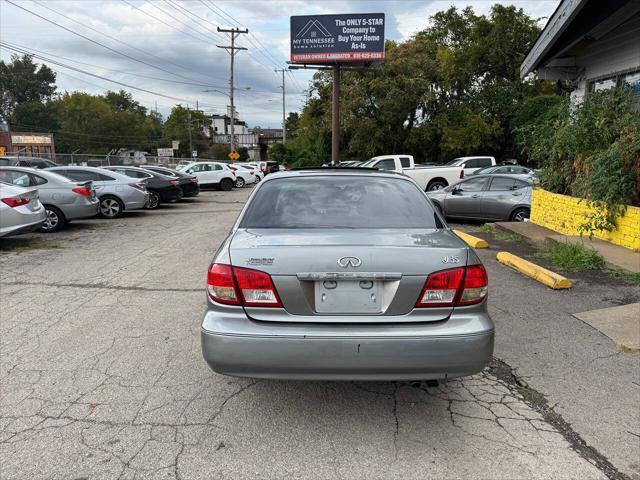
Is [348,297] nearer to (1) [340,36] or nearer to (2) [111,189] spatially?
(2) [111,189]

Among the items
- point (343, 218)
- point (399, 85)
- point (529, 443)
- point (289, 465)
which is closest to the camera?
point (289, 465)

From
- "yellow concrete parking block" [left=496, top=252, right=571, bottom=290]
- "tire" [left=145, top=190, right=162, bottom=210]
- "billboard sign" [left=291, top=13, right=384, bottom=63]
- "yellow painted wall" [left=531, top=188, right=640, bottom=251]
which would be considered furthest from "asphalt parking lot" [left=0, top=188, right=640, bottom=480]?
"billboard sign" [left=291, top=13, right=384, bottom=63]

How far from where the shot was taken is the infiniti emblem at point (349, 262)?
2879 millimetres

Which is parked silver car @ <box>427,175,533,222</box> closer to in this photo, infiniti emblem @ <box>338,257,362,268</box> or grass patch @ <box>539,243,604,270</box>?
grass patch @ <box>539,243,604,270</box>

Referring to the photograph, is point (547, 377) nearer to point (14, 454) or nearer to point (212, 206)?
point (14, 454)

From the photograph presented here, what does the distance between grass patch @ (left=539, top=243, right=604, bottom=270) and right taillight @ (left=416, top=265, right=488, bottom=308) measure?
508 centimetres

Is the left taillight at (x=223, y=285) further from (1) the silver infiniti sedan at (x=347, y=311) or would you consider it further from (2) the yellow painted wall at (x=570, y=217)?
(2) the yellow painted wall at (x=570, y=217)

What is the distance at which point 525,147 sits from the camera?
11.7m

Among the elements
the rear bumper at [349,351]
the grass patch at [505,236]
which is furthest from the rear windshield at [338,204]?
the grass patch at [505,236]

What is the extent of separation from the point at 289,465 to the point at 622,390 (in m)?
2.59

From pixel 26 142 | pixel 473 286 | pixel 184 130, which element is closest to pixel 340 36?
pixel 473 286

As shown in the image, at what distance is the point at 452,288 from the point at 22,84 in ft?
395

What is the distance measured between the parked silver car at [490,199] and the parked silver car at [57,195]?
8478mm

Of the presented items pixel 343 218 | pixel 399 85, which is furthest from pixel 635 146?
pixel 399 85
